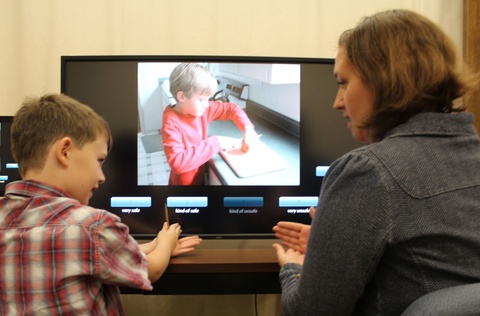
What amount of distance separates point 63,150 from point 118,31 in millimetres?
1269

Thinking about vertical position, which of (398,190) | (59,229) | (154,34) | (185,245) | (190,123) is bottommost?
(185,245)

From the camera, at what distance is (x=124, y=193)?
1.88m

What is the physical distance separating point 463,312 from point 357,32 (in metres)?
0.57

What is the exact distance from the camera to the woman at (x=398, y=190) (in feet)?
2.65

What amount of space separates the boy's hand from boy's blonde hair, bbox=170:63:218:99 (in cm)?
57

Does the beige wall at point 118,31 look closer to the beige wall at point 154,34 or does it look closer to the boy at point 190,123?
the beige wall at point 154,34

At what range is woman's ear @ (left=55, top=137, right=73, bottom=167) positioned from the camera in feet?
3.77

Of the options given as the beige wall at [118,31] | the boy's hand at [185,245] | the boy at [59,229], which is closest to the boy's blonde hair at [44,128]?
the boy at [59,229]

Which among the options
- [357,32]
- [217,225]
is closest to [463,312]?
[357,32]

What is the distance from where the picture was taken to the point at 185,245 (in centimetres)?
169

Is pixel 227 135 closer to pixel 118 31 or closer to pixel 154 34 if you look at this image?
pixel 154 34

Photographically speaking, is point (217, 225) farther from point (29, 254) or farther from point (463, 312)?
point (463, 312)

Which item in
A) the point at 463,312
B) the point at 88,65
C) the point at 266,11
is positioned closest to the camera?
the point at 463,312

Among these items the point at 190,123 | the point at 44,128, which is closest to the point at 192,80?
the point at 190,123
